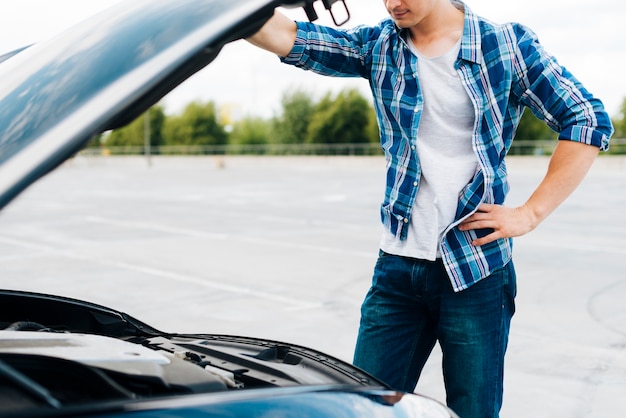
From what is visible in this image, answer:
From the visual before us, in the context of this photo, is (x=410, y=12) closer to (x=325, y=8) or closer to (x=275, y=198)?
(x=325, y=8)

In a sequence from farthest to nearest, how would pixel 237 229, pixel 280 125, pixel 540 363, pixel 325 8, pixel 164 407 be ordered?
pixel 280 125 → pixel 237 229 → pixel 540 363 → pixel 325 8 → pixel 164 407

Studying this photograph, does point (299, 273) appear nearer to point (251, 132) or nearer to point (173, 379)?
point (173, 379)

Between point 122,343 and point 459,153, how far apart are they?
1115 mm

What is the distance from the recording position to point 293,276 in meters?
8.31

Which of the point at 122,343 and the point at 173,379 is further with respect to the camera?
the point at 122,343

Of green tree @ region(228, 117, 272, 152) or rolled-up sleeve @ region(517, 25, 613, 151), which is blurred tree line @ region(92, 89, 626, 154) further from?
rolled-up sleeve @ region(517, 25, 613, 151)

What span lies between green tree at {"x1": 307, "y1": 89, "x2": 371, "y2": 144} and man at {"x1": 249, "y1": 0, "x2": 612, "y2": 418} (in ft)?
154

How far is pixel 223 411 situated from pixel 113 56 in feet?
2.26

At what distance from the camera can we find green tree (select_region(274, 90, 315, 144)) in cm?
5512

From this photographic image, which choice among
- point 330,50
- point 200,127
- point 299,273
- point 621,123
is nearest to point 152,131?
point 200,127

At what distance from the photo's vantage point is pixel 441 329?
8.29 ft

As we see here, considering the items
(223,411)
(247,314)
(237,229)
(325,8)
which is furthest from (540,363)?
(237,229)

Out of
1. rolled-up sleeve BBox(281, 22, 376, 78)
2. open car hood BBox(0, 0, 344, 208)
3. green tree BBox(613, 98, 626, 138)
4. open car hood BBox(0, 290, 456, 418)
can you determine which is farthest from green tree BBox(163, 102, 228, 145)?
open car hood BBox(0, 0, 344, 208)

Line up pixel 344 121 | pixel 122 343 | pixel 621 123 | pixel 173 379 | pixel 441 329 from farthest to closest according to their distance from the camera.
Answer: pixel 344 121 → pixel 621 123 → pixel 441 329 → pixel 122 343 → pixel 173 379
